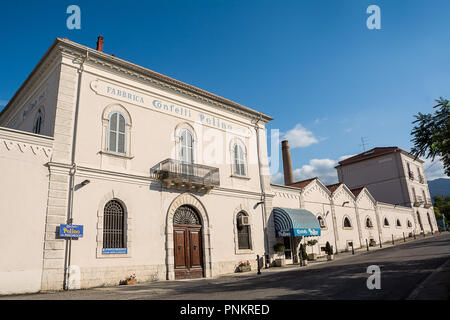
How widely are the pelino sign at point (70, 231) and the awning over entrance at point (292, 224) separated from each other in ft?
42.0

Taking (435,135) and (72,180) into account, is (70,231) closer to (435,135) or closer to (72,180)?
(72,180)

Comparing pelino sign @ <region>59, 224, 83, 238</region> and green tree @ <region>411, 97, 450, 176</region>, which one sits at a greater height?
green tree @ <region>411, 97, 450, 176</region>

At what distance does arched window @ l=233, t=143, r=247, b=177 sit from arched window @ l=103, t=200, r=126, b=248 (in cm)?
813

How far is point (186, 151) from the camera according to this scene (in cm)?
1889

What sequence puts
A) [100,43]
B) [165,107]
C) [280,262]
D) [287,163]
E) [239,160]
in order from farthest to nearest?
[287,163] → [239,160] → [280,262] → [165,107] → [100,43]

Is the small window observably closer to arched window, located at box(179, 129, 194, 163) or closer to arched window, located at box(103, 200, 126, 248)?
arched window, located at box(103, 200, 126, 248)

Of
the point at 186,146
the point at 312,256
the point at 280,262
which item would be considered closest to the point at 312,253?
the point at 312,256

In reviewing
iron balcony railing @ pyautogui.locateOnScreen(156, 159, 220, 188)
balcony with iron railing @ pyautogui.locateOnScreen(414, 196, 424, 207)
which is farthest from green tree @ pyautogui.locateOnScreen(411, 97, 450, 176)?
balcony with iron railing @ pyautogui.locateOnScreen(414, 196, 424, 207)

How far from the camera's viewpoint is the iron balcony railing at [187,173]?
17.0 meters

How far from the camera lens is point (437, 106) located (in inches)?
499

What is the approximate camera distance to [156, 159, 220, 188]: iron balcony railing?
17.0 meters

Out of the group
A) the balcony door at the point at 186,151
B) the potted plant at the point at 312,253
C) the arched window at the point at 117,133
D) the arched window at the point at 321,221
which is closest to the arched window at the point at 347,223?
the arched window at the point at 321,221

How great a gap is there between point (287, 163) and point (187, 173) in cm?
1740
